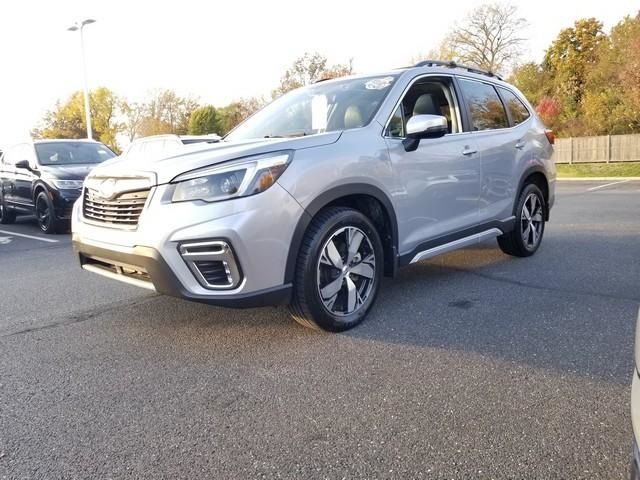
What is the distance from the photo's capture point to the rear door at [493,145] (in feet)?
15.8

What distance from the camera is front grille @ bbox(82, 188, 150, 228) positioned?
3.29 meters

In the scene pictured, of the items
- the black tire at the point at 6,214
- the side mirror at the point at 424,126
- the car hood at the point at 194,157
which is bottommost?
the black tire at the point at 6,214

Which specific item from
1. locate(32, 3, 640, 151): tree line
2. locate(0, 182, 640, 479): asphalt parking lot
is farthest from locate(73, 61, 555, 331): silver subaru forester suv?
locate(32, 3, 640, 151): tree line

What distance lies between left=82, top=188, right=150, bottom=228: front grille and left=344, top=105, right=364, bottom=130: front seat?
156 centimetres

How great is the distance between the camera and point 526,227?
571 cm

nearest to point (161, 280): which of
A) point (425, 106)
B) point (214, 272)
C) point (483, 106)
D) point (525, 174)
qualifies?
point (214, 272)

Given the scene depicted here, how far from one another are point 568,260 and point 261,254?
3881mm

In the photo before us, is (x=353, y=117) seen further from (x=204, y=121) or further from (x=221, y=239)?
(x=204, y=121)

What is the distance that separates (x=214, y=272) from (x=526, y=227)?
3.81m

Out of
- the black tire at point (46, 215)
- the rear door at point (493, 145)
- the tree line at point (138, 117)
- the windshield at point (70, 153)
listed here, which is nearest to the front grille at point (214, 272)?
the rear door at point (493, 145)

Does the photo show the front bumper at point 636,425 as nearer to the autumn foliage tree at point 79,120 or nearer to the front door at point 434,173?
the front door at point 434,173

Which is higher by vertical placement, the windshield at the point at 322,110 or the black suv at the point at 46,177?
the windshield at the point at 322,110

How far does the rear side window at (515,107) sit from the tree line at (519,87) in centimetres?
2015

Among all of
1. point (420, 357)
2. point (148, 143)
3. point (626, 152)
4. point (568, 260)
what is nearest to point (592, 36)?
point (626, 152)
